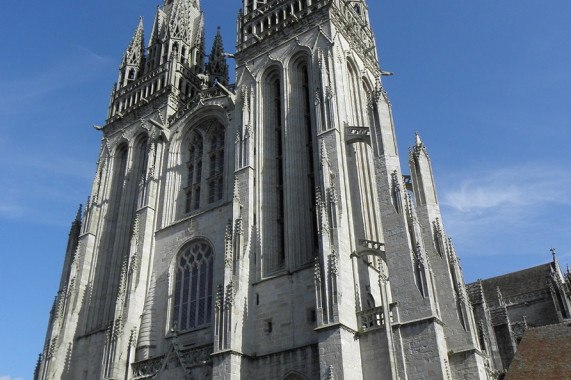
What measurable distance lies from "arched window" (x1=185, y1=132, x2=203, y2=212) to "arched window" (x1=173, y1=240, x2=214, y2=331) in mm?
2946

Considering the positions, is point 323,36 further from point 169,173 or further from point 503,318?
point 503,318

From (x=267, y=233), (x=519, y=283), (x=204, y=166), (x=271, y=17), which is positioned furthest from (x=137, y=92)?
(x=519, y=283)

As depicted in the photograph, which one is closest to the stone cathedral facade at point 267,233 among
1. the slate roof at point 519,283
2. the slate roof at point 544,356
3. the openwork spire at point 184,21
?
the openwork spire at point 184,21

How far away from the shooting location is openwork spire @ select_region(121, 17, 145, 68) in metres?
37.6

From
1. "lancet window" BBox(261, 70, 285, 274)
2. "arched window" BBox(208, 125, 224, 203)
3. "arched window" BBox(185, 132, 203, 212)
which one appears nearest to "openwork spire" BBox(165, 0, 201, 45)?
"arched window" BBox(185, 132, 203, 212)

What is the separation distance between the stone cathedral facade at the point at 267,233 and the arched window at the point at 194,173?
92 mm

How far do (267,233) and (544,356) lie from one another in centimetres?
1330

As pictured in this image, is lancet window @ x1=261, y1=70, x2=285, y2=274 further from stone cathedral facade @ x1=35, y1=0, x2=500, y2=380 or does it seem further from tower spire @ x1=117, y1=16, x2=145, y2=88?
tower spire @ x1=117, y1=16, x2=145, y2=88

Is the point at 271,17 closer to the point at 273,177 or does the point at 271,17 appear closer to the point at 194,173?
the point at 194,173

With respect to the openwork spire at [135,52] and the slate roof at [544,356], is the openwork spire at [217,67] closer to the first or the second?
the openwork spire at [135,52]

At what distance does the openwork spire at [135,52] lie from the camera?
1480 inches

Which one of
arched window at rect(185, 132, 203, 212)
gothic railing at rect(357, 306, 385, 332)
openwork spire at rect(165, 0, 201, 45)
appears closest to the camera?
gothic railing at rect(357, 306, 385, 332)

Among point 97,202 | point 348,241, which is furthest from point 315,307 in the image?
point 97,202

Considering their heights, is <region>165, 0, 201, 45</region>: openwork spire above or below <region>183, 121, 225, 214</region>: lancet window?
above
